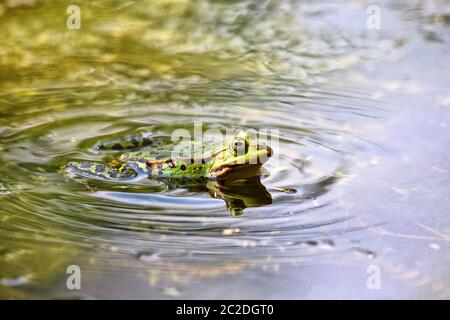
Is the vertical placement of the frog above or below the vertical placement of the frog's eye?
below

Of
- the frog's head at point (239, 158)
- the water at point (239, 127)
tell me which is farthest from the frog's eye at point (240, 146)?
the water at point (239, 127)

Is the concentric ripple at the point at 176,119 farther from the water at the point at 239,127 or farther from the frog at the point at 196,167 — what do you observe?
the frog at the point at 196,167

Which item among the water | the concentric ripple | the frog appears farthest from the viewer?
the frog

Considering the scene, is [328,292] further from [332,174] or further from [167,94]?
[167,94]

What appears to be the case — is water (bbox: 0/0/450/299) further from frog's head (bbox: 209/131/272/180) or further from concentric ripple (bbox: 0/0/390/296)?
frog's head (bbox: 209/131/272/180)

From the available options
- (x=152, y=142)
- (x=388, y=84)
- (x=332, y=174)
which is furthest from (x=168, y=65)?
(x=332, y=174)

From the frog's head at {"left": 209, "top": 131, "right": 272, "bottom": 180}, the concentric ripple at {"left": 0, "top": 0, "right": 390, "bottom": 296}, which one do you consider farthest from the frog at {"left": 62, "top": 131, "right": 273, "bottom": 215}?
the concentric ripple at {"left": 0, "top": 0, "right": 390, "bottom": 296}
